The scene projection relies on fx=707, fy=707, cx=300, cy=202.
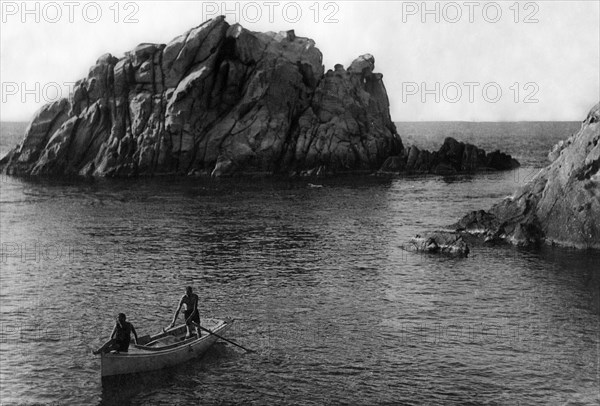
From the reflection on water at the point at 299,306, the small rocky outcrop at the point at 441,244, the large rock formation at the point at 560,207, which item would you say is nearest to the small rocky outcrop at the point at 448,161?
the reflection on water at the point at 299,306

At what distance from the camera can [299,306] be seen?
156ft

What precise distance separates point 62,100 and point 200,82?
28.3 meters

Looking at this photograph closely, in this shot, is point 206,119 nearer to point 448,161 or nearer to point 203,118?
point 203,118

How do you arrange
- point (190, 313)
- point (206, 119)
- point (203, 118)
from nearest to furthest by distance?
point (190, 313), point (203, 118), point (206, 119)

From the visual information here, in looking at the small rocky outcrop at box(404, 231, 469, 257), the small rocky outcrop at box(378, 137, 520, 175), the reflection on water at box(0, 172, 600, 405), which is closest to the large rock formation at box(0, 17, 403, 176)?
the small rocky outcrop at box(378, 137, 520, 175)

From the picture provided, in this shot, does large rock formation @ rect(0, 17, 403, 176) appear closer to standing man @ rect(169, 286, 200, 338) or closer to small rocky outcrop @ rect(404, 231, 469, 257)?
small rocky outcrop @ rect(404, 231, 469, 257)

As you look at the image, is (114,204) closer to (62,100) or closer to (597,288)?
(62,100)

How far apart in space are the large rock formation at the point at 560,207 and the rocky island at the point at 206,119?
54797 mm

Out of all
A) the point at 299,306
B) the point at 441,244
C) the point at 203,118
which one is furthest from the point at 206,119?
the point at 299,306

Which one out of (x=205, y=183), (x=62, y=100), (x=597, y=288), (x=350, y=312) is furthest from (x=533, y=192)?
(x=62, y=100)

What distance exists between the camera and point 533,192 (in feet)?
227

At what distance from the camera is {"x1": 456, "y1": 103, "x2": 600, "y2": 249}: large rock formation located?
2452 inches

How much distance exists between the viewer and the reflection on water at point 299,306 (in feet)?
113

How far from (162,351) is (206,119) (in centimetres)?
8959
